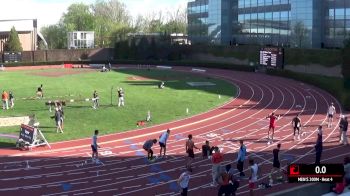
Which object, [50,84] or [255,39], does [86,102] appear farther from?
[255,39]

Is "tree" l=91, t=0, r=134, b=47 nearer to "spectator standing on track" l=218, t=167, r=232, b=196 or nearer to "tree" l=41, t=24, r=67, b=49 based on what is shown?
"tree" l=41, t=24, r=67, b=49

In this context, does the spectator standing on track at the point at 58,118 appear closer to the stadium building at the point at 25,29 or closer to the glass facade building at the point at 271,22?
the glass facade building at the point at 271,22

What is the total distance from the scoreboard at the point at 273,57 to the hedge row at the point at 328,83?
126 inches

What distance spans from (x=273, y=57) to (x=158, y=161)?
117ft

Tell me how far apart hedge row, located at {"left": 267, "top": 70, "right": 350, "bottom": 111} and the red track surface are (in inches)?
54.4

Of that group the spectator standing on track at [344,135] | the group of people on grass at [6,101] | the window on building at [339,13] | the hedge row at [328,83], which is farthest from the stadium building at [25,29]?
the spectator standing on track at [344,135]

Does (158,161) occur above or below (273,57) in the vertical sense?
below

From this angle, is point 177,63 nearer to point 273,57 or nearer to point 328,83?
point 273,57

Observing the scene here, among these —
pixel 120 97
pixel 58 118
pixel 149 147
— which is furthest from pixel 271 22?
pixel 149 147

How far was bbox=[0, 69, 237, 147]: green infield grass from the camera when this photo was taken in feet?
104

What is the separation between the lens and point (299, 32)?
70.3m

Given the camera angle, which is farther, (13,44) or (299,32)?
(13,44)

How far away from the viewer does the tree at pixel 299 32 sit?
69688 millimetres

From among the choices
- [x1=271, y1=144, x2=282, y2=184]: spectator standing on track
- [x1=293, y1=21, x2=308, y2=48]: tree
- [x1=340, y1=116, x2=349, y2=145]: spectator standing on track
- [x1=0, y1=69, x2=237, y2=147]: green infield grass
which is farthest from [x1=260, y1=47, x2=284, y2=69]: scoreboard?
[x1=271, y1=144, x2=282, y2=184]: spectator standing on track
